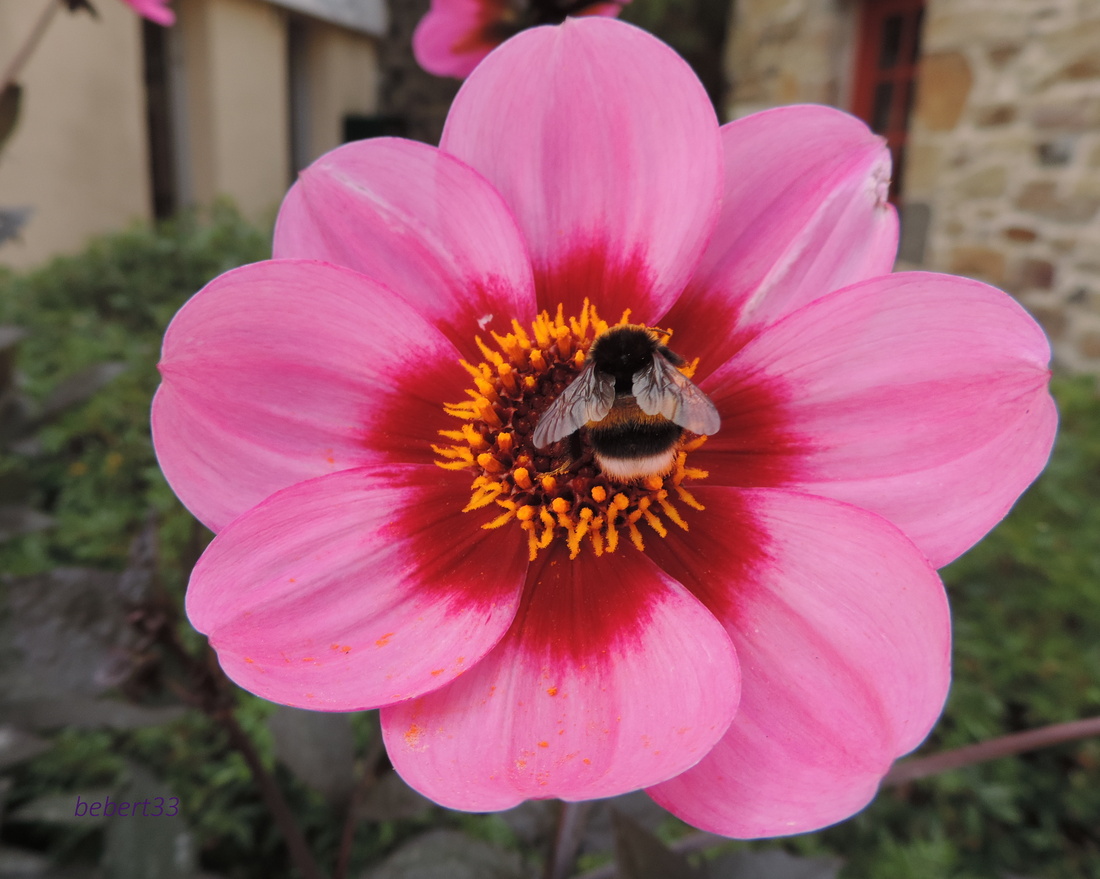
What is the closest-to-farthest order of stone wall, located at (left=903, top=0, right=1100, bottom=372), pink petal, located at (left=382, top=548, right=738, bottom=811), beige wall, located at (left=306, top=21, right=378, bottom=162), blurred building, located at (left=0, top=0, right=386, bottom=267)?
pink petal, located at (left=382, top=548, right=738, bottom=811), stone wall, located at (left=903, top=0, right=1100, bottom=372), blurred building, located at (left=0, top=0, right=386, bottom=267), beige wall, located at (left=306, top=21, right=378, bottom=162)

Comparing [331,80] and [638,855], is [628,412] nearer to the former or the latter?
[638,855]

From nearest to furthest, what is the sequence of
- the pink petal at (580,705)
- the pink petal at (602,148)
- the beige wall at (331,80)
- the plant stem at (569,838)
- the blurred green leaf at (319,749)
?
the pink petal at (580,705) → the pink petal at (602,148) → the plant stem at (569,838) → the blurred green leaf at (319,749) → the beige wall at (331,80)

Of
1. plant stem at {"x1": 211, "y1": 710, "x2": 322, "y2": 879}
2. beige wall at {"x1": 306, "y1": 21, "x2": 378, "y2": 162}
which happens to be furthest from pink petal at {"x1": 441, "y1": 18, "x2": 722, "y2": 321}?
beige wall at {"x1": 306, "y1": 21, "x2": 378, "y2": 162}

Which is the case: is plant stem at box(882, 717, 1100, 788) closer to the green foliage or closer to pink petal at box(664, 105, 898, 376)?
pink petal at box(664, 105, 898, 376)

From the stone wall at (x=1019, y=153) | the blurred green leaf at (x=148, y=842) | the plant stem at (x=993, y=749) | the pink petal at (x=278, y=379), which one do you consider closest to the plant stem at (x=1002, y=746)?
the plant stem at (x=993, y=749)

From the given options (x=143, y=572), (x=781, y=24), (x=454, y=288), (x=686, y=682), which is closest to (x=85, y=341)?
(x=143, y=572)

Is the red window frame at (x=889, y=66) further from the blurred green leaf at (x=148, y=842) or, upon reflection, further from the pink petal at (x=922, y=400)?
the blurred green leaf at (x=148, y=842)

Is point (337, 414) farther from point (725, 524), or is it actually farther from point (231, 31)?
point (231, 31)

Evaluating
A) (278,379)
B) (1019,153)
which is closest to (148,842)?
(278,379)

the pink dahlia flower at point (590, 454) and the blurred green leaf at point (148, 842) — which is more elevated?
the pink dahlia flower at point (590, 454)
